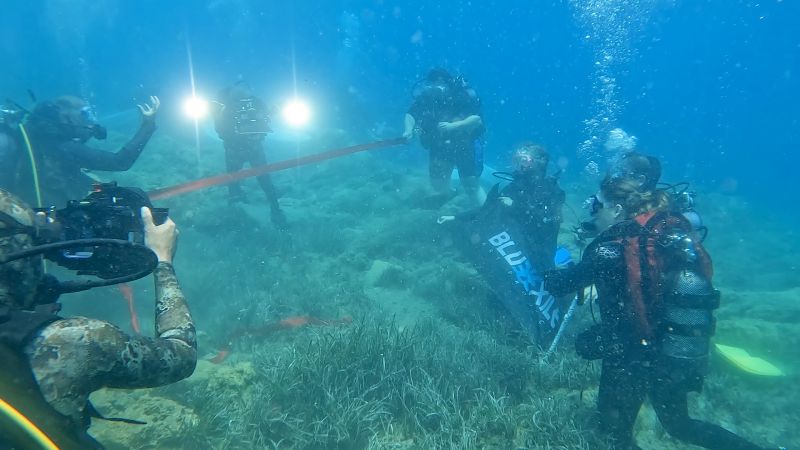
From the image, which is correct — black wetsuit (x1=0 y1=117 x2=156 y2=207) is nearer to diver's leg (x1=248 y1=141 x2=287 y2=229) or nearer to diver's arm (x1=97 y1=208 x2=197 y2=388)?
diver's leg (x1=248 y1=141 x2=287 y2=229)

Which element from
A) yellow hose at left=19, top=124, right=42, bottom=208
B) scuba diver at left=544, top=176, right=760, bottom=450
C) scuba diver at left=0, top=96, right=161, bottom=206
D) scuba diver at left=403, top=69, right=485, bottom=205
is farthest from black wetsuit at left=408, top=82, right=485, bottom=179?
yellow hose at left=19, top=124, right=42, bottom=208

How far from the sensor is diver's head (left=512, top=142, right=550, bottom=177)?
23.7ft

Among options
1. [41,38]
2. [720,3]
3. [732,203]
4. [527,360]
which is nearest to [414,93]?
[527,360]

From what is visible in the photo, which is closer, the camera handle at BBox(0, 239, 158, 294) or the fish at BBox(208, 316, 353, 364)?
the camera handle at BBox(0, 239, 158, 294)

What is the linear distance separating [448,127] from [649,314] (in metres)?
6.53

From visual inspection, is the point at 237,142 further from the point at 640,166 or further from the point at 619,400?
the point at 619,400

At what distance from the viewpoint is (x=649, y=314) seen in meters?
3.54

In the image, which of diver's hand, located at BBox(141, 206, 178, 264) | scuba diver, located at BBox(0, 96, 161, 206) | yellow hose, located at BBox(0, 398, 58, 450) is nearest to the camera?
yellow hose, located at BBox(0, 398, 58, 450)

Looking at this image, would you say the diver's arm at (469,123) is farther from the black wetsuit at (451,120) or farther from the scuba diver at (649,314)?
the scuba diver at (649,314)

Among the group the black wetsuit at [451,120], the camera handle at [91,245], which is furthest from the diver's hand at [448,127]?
the camera handle at [91,245]

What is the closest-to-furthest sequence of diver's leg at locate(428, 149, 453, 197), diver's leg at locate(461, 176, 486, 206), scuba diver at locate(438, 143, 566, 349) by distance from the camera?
scuba diver at locate(438, 143, 566, 349) → diver's leg at locate(428, 149, 453, 197) → diver's leg at locate(461, 176, 486, 206)

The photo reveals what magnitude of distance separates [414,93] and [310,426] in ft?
25.7

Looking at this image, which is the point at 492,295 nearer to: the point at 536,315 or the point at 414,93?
the point at 536,315

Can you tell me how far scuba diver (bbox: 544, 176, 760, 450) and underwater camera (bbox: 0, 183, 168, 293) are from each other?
11.7ft
